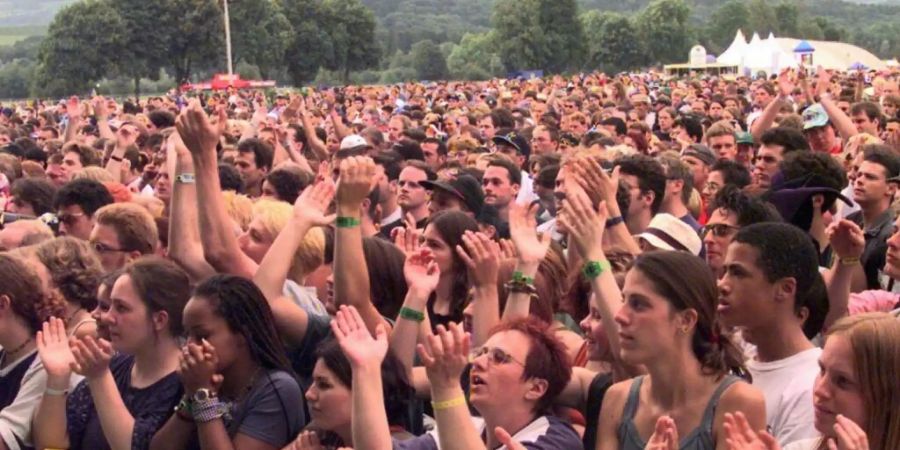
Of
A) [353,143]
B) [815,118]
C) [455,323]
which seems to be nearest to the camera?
[455,323]

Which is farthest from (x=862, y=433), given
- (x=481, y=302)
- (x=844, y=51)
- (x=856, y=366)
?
(x=844, y=51)

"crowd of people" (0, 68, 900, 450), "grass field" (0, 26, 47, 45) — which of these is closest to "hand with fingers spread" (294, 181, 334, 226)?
"crowd of people" (0, 68, 900, 450)

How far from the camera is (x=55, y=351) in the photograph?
489 cm

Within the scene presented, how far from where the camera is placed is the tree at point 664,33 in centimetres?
11419

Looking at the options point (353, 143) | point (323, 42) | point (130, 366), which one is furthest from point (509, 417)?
point (323, 42)

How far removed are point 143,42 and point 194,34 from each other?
2.63 metres

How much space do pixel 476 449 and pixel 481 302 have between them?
131 centimetres

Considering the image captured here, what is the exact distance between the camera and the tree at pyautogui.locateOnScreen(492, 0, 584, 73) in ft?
319

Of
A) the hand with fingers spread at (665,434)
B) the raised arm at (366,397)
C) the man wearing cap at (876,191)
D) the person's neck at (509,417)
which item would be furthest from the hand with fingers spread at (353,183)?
the man wearing cap at (876,191)

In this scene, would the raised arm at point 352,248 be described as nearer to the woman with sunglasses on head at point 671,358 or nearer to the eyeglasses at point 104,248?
the woman with sunglasses on head at point 671,358

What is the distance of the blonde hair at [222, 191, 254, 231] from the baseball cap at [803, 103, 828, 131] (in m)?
5.60

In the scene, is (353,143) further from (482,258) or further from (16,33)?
(16,33)

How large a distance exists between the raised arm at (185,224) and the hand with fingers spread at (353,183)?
73cm

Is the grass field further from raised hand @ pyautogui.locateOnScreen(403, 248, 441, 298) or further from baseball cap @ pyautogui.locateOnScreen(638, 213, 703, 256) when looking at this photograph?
raised hand @ pyautogui.locateOnScreen(403, 248, 441, 298)
